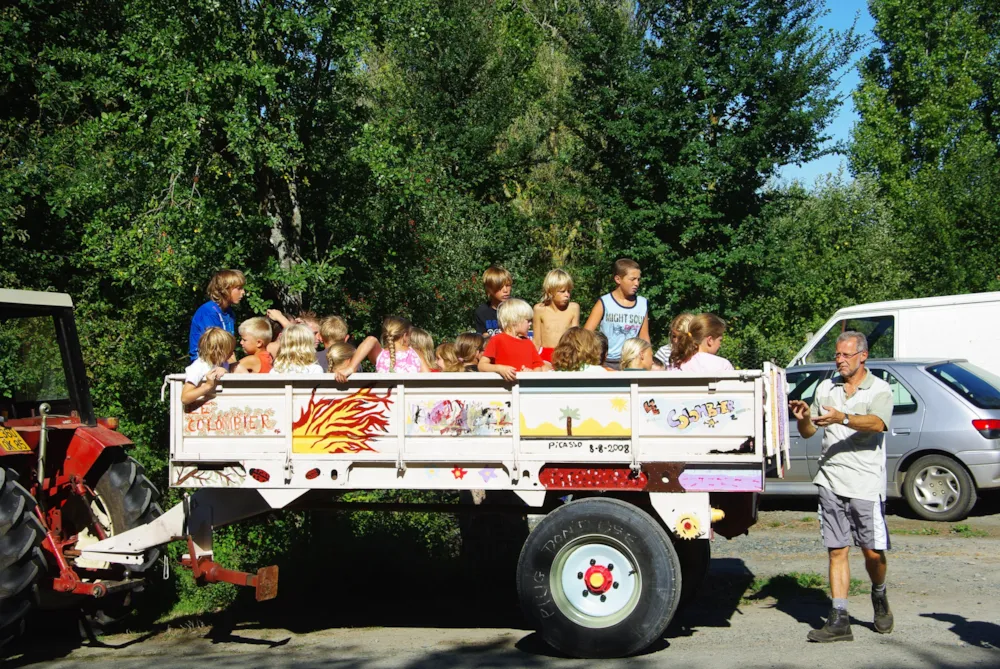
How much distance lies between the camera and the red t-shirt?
7.10 metres

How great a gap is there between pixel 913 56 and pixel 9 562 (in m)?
36.7

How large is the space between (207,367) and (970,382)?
8513 mm

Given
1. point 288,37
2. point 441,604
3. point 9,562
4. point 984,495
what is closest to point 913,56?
point 984,495

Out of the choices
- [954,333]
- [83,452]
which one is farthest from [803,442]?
[83,452]

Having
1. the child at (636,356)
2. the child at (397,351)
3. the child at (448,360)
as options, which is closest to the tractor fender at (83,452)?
the child at (397,351)

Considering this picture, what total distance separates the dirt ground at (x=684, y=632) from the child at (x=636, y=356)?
1.79 metres

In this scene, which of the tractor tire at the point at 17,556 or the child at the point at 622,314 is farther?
the child at the point at 622,314

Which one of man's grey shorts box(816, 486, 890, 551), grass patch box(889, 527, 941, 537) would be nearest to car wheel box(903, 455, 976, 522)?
grass patch box(889, 527, 941, 537)

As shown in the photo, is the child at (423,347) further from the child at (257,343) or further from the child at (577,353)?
the child at (577,353)

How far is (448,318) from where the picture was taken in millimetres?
12906

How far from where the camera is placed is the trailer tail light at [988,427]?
1127 centimetres

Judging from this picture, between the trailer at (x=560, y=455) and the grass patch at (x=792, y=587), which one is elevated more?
the trailer at (x=560, y=455)

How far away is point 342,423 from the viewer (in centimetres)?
669

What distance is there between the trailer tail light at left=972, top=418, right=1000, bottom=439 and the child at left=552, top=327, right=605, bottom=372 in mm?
6216
